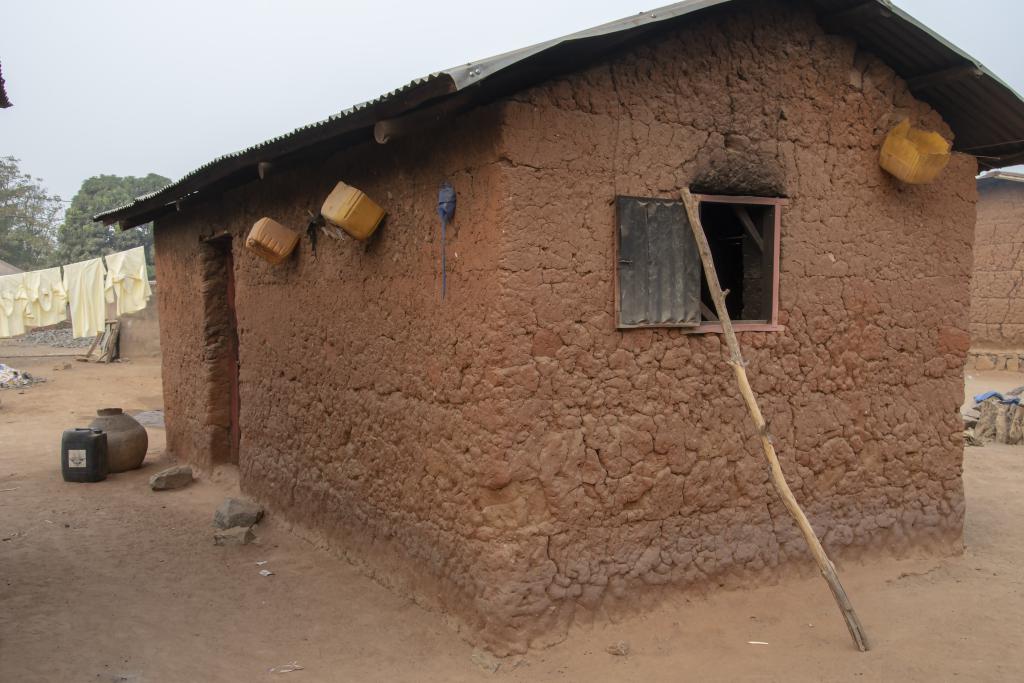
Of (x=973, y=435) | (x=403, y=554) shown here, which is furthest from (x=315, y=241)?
(x=973, y=435)

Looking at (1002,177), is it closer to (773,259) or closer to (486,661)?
(773,259)

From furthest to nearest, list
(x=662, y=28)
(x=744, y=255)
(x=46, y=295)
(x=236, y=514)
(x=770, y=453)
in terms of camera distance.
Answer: (x=46, y=295) < (x=236, y=514) < (x=744, y=255) < (x=662, y=28) < (x=770, y=453)

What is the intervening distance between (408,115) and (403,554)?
8.51 ft

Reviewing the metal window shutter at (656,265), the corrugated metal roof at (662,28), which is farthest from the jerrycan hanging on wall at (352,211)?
the metal window shutter at (656,265)

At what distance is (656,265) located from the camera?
13.7 feet

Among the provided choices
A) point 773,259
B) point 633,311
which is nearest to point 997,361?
point 773,259

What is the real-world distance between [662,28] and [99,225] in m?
39.5

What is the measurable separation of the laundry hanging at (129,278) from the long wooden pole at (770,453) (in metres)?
12.8

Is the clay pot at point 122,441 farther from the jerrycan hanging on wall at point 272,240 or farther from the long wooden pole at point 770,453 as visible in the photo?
the long wooden pole at point 770,453

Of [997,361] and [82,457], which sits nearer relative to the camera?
[82,457]

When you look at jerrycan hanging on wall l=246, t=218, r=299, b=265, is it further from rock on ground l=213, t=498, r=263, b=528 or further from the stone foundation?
the stone foundation

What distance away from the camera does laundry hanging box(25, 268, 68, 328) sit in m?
16.7

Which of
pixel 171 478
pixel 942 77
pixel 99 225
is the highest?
pixel 99 225

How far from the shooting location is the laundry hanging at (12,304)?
17.5m
